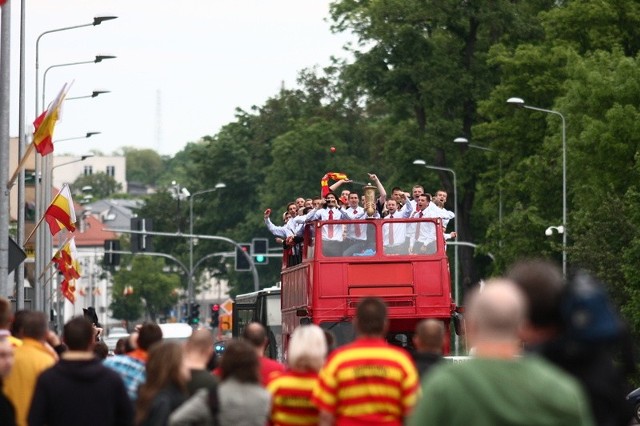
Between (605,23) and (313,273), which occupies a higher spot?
(605,23)

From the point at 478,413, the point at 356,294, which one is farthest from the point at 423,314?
the point at 478,413

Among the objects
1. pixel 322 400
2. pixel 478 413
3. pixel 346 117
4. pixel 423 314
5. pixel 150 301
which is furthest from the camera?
pixel 150 301

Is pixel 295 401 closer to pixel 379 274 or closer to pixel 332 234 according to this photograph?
pixel 379 274

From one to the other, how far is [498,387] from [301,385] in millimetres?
5209

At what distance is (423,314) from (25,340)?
1520 cm

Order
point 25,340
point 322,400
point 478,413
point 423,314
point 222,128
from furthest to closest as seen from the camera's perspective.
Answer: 1. point 222,128
2. point 423,314
3. point 25,340
4. point 322,400
5. point 478,413

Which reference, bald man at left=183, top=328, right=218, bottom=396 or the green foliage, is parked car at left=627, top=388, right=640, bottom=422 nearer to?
the green foliage

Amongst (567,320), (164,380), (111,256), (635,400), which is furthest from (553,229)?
(567,320)

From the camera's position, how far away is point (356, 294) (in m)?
27.3

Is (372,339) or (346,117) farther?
(346,117)

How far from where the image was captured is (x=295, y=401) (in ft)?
37.2

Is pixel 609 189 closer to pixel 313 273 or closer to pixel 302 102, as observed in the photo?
pixel 313 273

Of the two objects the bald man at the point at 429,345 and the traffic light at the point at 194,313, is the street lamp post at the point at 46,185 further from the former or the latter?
the bald man at the point at 429,345

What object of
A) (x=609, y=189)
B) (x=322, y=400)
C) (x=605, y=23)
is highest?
(x=605, y=23)
